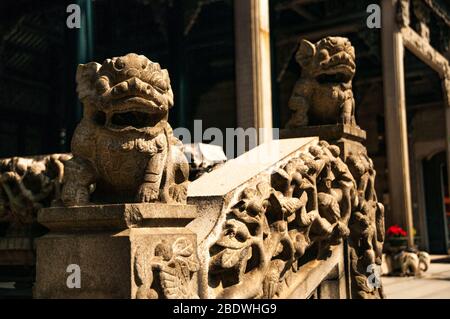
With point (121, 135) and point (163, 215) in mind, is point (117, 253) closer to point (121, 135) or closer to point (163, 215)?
point (163, 215)

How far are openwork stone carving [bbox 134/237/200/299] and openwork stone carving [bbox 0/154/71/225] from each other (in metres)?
3.68

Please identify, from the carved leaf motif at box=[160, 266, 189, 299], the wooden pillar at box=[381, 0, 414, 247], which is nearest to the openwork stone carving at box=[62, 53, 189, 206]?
the carved leaf motif at box=[160, 266, 189, 299]

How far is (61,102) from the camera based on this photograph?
2450cm

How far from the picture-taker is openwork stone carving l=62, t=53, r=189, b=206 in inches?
163

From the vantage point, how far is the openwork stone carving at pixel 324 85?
733 cm

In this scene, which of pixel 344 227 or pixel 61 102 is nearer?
pixel 344 227

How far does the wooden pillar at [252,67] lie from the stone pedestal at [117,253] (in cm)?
691

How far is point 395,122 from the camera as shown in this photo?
1532cm

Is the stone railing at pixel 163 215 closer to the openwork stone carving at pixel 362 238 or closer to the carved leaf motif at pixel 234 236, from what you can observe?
the carved leaf motif at pixel 234 236

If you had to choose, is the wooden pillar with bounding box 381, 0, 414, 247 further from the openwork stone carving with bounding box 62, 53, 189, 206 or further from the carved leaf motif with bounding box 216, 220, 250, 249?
the openwork stone carving with bounding box 62, 53, 189, 206

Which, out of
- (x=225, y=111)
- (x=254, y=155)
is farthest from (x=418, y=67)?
(x=254, y=155)

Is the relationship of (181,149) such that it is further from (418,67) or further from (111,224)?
(418,67)
